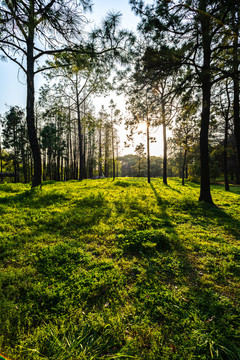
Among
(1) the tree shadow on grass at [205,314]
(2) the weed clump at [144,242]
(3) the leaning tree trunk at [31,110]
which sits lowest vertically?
(1) the tree shadow on grass at [205,314]

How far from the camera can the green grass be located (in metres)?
1.69

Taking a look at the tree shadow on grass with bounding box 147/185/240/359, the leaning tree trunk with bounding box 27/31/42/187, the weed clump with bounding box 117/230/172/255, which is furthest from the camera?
the leaning tree trunk with bounding box 27/31/42/187

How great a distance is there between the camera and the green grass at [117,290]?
5.56 ft

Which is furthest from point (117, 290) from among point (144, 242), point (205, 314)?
point (144, 242)

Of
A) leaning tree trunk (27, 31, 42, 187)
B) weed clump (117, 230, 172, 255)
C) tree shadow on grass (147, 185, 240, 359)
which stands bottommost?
tree shadow on grass (147, 185, 240, 359)

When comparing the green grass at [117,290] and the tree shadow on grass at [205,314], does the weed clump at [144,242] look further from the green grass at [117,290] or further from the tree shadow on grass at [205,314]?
the tree shadow on grass at [205,314]

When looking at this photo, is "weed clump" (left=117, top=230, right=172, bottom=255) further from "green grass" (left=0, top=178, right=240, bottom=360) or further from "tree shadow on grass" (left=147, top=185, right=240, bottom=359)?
"tree shadow on grass" (left=147, top=185, right=240, bottom=359)

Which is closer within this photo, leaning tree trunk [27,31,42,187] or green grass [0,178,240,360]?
green grass [0,178,240,360]

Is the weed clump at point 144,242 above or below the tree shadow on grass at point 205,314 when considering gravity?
above

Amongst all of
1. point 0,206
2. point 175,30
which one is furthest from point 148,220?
point 175,30

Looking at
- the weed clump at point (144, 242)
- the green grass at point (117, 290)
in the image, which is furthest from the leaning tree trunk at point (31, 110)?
the weed clump at point (144, 242)

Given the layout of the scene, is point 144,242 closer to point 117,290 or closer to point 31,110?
point 117,290

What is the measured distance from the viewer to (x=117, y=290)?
8.05ft

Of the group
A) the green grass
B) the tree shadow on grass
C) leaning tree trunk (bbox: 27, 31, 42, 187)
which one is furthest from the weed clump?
leaning tree trunk (bbox: 27, 31, 42, 187)
